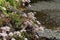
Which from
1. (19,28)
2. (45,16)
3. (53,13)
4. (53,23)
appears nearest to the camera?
(19,28)

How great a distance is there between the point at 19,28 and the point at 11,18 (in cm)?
21

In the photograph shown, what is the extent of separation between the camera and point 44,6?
32.5ft

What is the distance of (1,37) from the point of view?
384cm

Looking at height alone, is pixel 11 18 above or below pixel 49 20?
above

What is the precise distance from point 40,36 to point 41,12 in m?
3.66

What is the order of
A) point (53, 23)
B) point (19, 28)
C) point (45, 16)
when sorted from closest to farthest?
point (19, 28)
point (53, 23)
point (45, 16)

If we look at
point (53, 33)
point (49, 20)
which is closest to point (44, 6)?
point (49, 20)

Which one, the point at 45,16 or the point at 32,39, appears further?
the point at 45,16

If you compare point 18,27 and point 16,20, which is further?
point 16,20

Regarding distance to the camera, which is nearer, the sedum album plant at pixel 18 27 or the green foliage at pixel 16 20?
the sedum album plant at pixel 18 27

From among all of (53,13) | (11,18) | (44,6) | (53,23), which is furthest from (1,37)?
(44,6)

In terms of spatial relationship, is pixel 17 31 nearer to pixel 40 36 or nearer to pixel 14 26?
pixel 14 26

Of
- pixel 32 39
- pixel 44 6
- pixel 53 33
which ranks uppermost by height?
pixel 32 39

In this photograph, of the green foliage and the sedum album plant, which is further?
the green foliage
